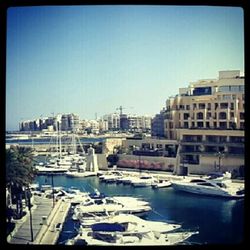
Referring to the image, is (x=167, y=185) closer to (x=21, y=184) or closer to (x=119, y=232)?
(x=119, y=232)

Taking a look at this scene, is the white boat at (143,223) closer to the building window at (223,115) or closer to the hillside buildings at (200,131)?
the hillside buildings at (200,131)

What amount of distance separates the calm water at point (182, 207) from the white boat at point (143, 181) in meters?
0.02

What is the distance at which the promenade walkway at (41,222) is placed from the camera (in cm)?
143

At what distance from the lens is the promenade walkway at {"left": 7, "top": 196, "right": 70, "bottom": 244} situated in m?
1.43

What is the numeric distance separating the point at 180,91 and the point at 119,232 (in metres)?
0.66

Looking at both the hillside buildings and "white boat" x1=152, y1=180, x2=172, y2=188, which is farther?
"white boat" x1=152, y1=180, x2=172, y2=188

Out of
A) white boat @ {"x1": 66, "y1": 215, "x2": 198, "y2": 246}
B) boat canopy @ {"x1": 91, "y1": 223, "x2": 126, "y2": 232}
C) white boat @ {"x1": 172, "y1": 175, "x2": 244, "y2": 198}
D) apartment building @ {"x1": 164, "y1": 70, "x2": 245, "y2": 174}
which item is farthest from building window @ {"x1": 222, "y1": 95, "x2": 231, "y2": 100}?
boat canopy @ {"x1": 91, "y1": 223, "x2": 126, "y2": 232}

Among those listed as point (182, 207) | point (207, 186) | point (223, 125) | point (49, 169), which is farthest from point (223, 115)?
point (49, 169)

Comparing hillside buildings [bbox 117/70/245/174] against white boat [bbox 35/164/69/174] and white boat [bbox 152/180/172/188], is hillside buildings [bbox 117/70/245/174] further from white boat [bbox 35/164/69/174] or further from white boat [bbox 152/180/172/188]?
white boat [bbox 35/164/69/174]

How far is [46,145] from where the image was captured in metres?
1.64

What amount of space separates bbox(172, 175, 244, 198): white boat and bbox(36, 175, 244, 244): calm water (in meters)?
0.03

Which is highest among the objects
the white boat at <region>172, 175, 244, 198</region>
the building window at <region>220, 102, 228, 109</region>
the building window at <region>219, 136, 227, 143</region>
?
the building window at <region>220, 102, 228, 109</region>

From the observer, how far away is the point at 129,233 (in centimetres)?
151
